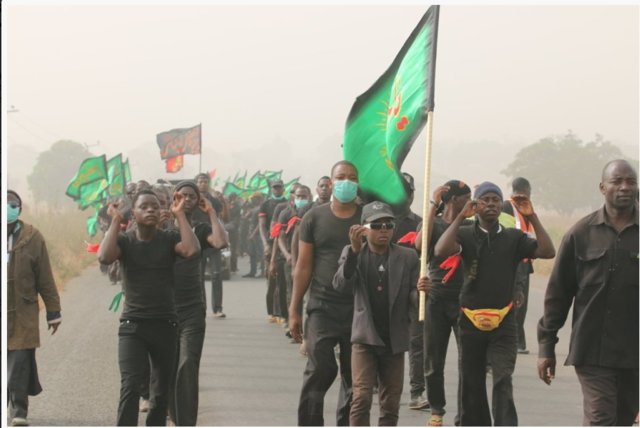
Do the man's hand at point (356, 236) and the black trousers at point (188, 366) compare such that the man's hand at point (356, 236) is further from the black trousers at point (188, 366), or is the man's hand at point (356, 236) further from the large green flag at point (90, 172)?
the large green flag at point (90, 172)

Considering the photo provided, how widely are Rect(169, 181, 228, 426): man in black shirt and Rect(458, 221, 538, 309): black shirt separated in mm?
1671

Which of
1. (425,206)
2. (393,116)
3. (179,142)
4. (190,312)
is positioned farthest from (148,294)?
(179,142)

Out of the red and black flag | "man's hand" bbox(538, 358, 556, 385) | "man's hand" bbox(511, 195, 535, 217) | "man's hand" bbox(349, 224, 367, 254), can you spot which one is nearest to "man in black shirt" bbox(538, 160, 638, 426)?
"man's hand" bbox(538, 358, 556, 385)

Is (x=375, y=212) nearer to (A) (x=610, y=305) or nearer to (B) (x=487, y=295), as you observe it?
(B) (x=487, y=295)

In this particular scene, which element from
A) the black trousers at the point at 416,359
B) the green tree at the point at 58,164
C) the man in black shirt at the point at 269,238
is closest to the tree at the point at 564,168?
the green tree at the point at 58,164

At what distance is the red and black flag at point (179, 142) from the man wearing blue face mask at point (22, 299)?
931 inches

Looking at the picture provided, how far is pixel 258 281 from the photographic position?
23219 mm

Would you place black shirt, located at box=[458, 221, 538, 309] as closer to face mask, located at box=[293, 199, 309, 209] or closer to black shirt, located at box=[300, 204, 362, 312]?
black shirt, located at box=[300, 204, 362, 312]

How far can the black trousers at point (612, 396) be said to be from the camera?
21.0ft

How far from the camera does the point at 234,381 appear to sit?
432 inches

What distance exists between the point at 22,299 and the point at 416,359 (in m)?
3.18

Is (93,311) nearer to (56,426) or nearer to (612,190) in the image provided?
(56,426)

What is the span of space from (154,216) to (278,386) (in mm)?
3624

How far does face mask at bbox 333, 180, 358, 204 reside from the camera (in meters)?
7.86
